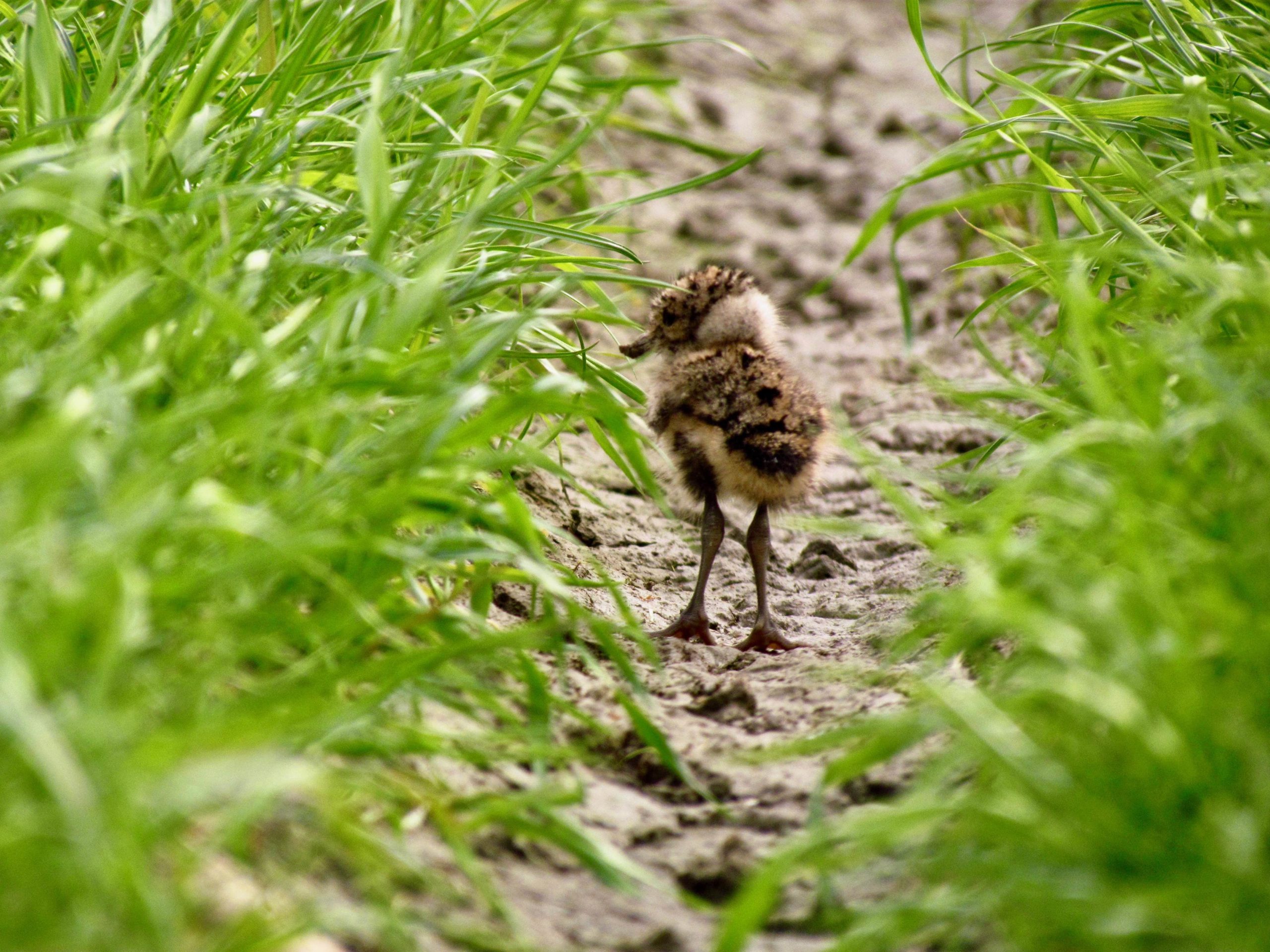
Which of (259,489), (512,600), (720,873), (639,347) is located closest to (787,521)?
(512,600)

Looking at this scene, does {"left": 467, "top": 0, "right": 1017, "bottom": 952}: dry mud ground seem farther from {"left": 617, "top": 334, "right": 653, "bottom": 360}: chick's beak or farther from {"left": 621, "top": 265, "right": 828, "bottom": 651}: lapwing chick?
{"left": 617, "top": 334, "right": 653, "bottom": 360}: chick's beak

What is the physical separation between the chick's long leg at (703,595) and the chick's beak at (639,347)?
0.58 meters

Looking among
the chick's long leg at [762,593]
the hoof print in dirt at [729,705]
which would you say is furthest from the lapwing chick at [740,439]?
the hoof print in dirt at [729,705]

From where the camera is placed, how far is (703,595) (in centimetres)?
314

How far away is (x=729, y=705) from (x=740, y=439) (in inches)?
33.7

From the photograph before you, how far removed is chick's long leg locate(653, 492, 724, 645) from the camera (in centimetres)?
305

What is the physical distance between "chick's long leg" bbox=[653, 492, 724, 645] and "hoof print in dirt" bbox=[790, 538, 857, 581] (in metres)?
0.40

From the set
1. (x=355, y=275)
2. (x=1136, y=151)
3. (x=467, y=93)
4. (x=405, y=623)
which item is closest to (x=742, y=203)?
(x=467, y=93)

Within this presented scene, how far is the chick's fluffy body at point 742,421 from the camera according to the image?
317 centimetres

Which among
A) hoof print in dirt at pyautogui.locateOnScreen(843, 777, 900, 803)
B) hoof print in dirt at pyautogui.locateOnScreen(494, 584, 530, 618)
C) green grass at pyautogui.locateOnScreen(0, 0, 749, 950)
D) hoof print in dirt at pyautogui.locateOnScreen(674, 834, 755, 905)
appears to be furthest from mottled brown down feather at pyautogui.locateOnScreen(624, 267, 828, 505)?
hoof print in dirt at pyautogui.locateOnScreen(674, 834, 755, 905)

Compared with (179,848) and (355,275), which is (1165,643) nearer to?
(179,848)

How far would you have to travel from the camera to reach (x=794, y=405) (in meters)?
3.24

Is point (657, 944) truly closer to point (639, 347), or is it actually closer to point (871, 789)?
point (871, 789)

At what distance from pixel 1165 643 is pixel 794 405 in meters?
1.80
